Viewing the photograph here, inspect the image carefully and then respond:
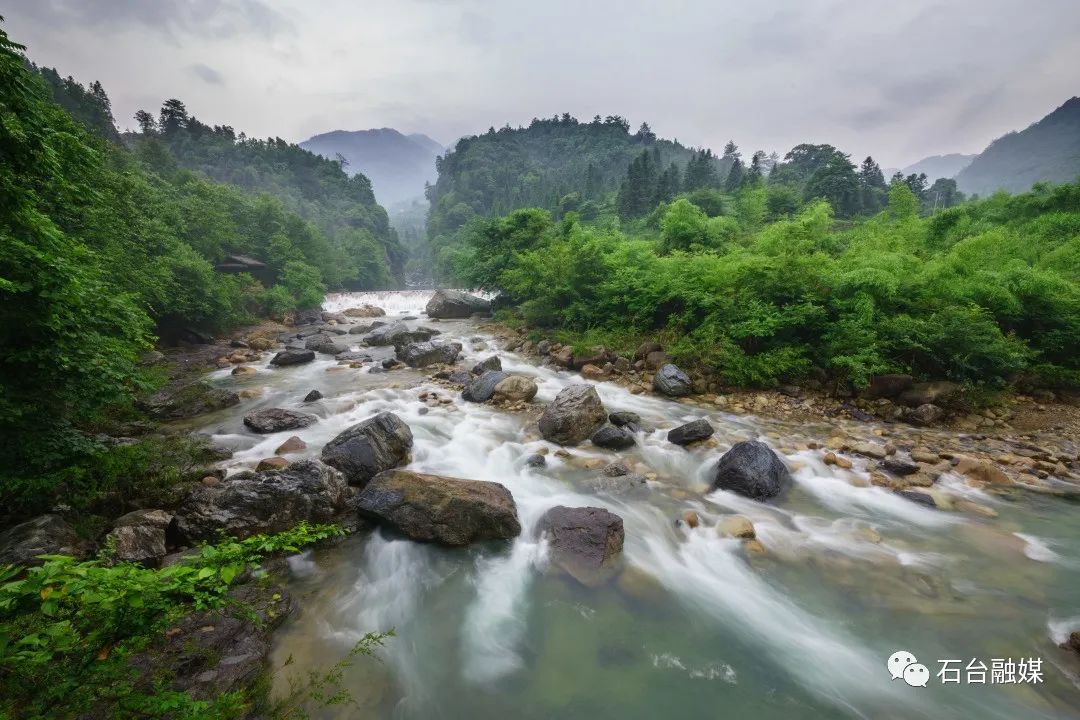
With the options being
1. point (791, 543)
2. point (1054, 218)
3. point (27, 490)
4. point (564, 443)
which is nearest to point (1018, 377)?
point (791, 543)

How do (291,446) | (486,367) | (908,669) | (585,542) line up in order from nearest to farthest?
1. (908,669)
2. (585,542)
3. (291,446)
4. (486,367)

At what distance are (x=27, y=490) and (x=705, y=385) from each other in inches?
476

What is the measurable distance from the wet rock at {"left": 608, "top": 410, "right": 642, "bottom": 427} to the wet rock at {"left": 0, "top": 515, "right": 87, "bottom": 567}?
325 inches

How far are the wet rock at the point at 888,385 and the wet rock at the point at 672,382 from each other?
4104 mm

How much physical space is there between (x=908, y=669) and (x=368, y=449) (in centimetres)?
743

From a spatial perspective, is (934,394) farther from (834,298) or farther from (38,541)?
(38,541)

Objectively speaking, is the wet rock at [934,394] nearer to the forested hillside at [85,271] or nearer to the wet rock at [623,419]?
the wet rock at [623,419]

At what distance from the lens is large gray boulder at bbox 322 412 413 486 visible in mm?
6832

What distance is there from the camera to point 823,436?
879 cm

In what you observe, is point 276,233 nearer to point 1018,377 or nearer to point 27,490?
point 27,490

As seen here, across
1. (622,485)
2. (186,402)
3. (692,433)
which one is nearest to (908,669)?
(622,485)

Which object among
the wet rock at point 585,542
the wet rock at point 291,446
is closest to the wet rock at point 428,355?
the wet rock at point 291,446

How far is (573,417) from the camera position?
870 cm

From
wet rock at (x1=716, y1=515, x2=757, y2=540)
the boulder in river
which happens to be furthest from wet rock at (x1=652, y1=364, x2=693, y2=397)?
the boulder in river
